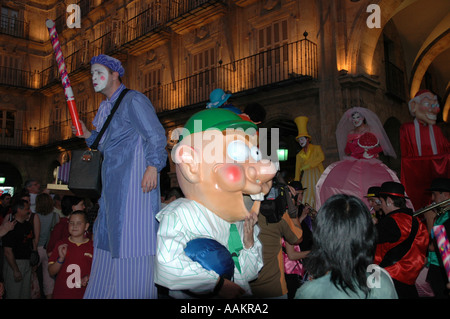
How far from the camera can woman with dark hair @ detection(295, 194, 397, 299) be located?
1.80 metres

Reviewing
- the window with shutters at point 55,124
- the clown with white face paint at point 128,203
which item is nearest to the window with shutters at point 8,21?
A: the window with shutters at point 55,124

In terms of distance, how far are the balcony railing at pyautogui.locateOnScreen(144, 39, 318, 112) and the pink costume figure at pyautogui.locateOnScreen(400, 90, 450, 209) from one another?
584 cm

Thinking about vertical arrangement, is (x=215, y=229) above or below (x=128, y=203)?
below

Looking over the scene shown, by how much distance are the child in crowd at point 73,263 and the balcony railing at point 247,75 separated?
26.8 ft

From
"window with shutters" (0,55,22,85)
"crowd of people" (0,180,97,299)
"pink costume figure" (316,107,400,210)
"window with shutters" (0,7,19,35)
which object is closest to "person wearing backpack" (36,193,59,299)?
"crowd of people" (0,180,97,299)

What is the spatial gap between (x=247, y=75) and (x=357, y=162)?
8.19 m

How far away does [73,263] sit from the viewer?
11.4 ft

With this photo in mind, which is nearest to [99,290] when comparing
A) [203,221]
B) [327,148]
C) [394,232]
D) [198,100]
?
[203,221]

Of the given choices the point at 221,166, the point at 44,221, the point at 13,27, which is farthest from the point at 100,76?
the point at 13,27

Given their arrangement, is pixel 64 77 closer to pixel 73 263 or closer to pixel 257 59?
pixel 73 263

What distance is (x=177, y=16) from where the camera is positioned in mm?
14555

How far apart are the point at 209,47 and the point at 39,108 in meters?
14.8

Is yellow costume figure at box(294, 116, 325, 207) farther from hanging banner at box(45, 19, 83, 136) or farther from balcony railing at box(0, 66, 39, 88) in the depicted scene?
balcony railing at box(0, 66, 39, 88)

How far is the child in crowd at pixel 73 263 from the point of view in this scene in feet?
11.0
